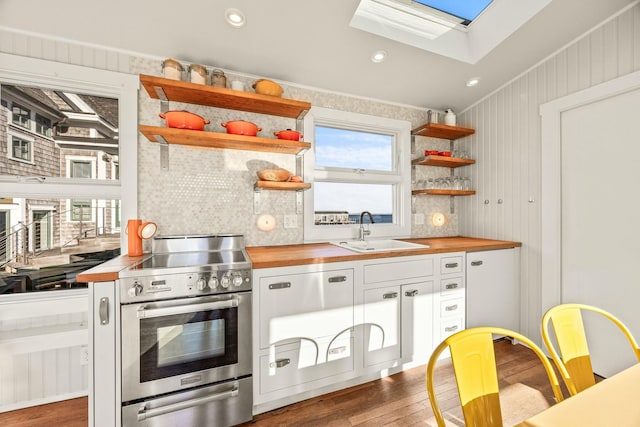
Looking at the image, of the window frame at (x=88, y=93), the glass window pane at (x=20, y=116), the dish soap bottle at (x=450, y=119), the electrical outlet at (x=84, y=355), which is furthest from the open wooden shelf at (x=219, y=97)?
the electrical outlet at (x=84, y=355)

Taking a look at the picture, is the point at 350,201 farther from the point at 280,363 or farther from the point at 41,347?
the point at 41,347

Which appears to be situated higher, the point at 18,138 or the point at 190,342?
the point at 18,138

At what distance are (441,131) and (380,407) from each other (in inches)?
98.7

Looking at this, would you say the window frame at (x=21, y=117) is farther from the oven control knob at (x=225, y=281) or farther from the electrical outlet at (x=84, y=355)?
the oven control knob at (x=225, y=281)

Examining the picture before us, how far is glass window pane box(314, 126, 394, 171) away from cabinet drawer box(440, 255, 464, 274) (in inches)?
43.8

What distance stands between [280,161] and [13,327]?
82.0 inches

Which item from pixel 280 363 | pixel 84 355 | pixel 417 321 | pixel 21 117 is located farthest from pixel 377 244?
pixel 21 117

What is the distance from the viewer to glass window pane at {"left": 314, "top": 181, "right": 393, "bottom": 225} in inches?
102

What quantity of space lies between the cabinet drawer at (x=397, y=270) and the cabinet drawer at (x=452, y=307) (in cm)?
30

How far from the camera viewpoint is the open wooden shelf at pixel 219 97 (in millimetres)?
1771

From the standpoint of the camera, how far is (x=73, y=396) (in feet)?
5.94

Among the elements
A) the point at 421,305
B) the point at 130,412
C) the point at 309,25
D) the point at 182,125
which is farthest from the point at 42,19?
the point at 421,305

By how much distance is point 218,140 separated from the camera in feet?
6.28

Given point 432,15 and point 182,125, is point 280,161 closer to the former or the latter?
point 182,125
